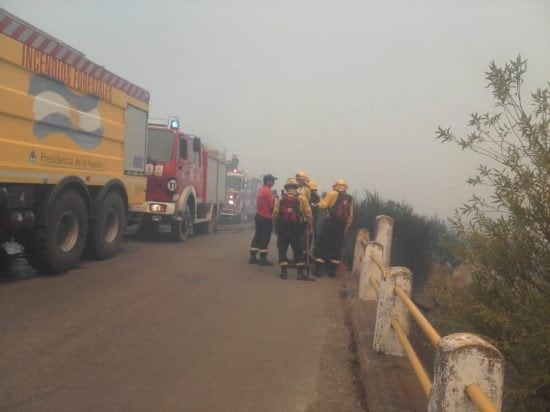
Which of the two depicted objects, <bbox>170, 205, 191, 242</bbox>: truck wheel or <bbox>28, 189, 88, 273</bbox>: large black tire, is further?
<bbox>170, 205, 191, 242</bbox>: truck wheel

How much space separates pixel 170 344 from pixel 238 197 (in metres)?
20.5

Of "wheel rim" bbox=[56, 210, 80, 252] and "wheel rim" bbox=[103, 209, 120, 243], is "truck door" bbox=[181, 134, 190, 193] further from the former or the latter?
"wheel rim" bbox=[56, 210, 80, 252]

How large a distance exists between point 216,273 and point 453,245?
18.6ft

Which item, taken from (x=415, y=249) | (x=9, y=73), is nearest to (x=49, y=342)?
(x=9, y=73)

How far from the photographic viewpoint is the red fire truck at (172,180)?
500 inches

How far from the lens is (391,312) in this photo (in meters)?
4.94

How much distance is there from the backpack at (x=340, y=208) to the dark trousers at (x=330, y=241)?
0.08 m

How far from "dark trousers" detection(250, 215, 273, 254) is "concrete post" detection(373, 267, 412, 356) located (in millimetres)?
5559

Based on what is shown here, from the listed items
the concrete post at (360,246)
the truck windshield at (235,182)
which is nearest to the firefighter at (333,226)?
the concrete post at (360,246)

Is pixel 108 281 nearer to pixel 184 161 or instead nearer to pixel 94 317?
pixel 94 317

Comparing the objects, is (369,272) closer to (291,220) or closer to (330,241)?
(291,220)

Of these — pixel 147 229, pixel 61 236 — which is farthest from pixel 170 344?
pixel 147 229

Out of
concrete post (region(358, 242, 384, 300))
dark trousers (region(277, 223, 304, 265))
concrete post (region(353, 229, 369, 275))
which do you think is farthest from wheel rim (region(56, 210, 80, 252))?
concrete post (region(353, 229, 369, 275))

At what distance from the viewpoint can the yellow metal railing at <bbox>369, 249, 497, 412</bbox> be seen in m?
2.47
